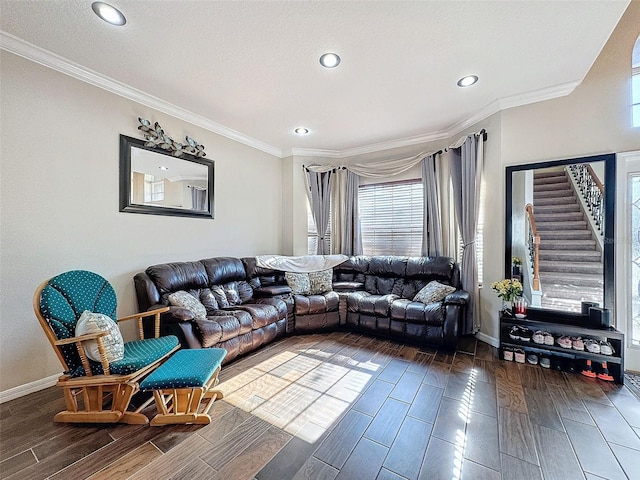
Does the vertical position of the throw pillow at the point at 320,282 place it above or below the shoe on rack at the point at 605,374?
above

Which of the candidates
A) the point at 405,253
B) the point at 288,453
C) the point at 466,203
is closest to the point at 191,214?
the point at 288,453

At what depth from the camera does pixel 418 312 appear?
10.2ft

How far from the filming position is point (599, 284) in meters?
2.66

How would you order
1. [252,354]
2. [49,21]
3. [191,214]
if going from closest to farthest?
1. [49,21]
2. [252,354]
3. [191,214]

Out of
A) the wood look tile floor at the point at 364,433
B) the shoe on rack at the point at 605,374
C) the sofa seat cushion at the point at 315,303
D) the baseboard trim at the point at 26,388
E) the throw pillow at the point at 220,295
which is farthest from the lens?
the sofa seat cushion at the point at 315,303

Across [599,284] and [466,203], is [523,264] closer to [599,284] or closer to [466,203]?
[599,284]

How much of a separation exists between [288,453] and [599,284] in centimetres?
329

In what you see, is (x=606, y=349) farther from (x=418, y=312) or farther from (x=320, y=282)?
(x=320, y=282)

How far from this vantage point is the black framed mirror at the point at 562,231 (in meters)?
2.65

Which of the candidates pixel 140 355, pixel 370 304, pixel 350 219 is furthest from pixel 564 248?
pixel 140 355

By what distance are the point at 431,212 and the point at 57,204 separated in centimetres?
429

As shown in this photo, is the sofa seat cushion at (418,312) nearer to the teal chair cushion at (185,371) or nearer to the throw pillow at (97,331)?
the teal chair cushion at (185,371)

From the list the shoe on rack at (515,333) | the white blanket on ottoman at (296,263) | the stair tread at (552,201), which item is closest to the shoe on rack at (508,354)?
the shoe on rack at (515,333)

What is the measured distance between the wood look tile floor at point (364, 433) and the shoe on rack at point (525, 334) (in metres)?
0.33
